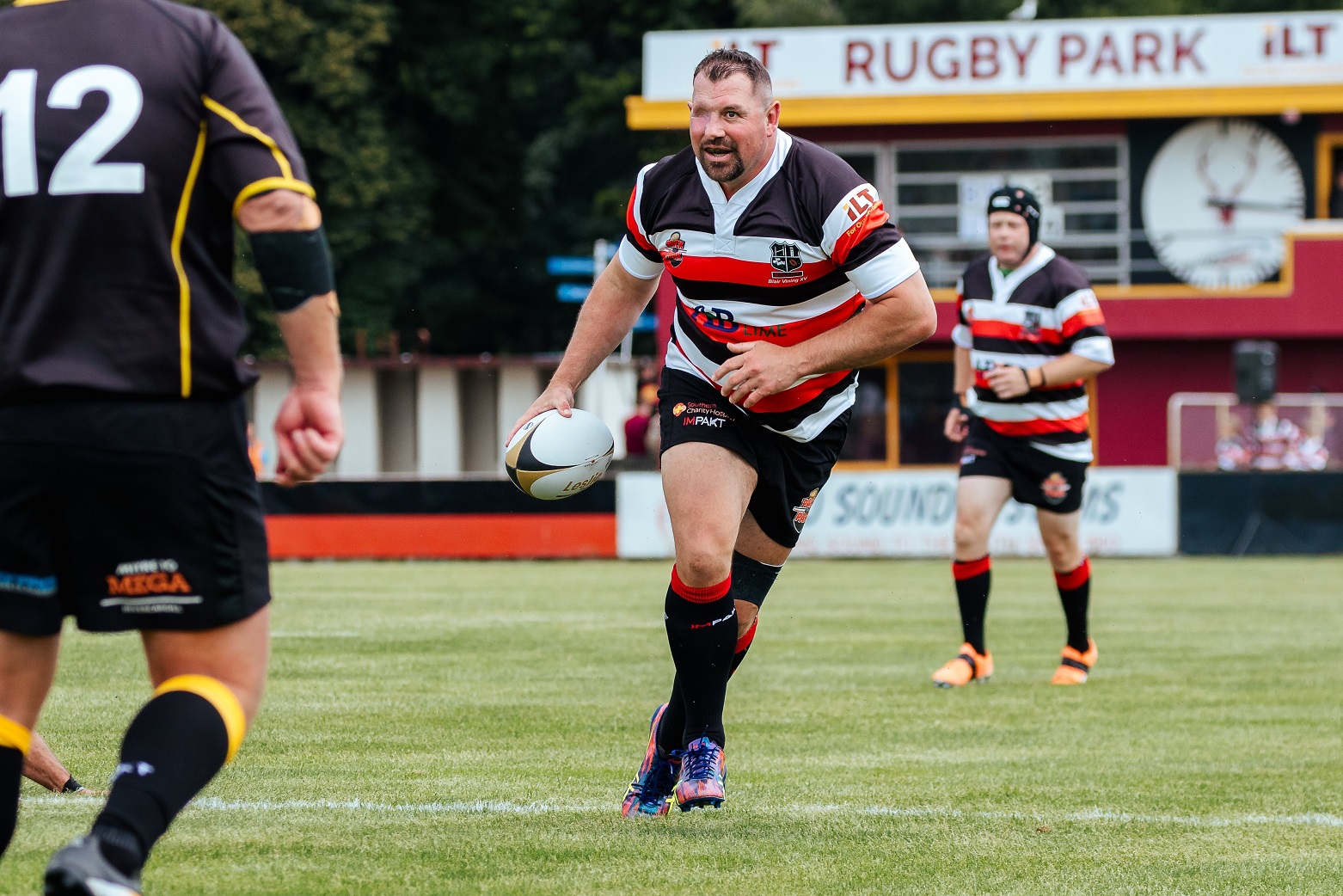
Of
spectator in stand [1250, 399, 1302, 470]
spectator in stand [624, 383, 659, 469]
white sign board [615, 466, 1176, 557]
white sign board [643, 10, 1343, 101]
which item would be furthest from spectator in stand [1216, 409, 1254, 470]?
white sign board [643, 10, 1343, 101]

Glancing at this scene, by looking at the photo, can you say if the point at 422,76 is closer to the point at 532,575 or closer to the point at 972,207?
the point at 972,207

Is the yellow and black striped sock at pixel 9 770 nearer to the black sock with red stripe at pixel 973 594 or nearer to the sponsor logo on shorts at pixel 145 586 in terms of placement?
the sponsor logo on shorts at pixel 145 586

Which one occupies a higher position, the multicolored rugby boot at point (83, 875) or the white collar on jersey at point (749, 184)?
the white collar on jersey at point (749, 184)

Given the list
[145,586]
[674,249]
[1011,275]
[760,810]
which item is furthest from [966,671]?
[145,586]

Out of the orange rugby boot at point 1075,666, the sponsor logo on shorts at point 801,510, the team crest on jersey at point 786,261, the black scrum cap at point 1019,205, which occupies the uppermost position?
the black scrum cap at point 1019,205

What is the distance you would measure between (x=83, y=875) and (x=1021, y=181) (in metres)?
28.4

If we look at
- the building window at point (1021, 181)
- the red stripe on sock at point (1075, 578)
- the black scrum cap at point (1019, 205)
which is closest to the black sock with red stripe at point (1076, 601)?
the red stripe on sock at point (1075, 578)

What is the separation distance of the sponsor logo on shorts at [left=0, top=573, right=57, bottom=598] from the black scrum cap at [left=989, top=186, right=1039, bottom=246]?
6.49 meters

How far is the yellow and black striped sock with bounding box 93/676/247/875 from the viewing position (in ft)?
10.1

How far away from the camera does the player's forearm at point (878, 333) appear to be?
4945 mm

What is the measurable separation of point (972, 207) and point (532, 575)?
14964 mm

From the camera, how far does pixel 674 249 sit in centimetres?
528

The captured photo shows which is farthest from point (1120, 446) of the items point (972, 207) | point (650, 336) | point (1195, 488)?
point (650, 336)

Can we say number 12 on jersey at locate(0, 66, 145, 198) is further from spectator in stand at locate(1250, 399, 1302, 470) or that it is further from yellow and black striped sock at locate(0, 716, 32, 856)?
spectator in stand at locate(1250, 399, 1302, 470)
